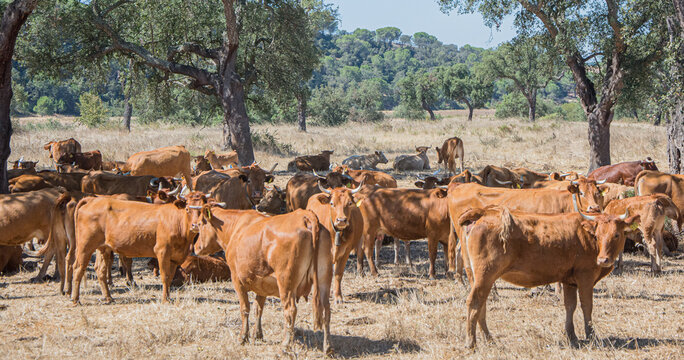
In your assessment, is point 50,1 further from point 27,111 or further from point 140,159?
point 27,111

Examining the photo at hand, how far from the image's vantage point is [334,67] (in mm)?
188500

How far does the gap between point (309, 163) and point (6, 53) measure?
46.5 ft

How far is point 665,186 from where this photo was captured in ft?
45.4

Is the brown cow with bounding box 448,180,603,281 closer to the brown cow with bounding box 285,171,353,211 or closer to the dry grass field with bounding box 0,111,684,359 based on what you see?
the dry grass field with bounding box 0,111,684,359

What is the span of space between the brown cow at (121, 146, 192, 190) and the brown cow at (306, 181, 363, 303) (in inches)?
402

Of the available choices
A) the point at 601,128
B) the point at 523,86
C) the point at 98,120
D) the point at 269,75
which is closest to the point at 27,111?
the point at 98,120

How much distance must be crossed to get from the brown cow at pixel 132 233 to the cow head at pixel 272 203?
19.4ft

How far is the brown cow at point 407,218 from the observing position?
11714 millimetres

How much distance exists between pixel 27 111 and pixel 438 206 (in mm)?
84608

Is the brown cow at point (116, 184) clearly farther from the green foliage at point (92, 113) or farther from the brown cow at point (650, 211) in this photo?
Result: the green foliage at point (92, 113)

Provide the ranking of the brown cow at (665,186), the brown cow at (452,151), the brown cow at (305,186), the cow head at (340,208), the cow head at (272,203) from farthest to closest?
1. the brown cow at (452,151)
2. the cow head at (272,203)
3. the brown cow at (305,186)
4. the brown cow at (665,186)
5. the cow head at (340,208)

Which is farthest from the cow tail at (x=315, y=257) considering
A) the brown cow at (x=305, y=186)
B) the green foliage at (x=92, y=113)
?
the green foliage at (x=92, y=113)

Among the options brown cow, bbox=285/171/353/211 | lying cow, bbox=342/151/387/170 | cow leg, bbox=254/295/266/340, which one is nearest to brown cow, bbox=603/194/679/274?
brown cow, bbox=285/171/353/211

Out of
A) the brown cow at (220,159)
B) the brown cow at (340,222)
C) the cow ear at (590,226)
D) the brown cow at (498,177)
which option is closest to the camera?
the cow ear at (590,226)
